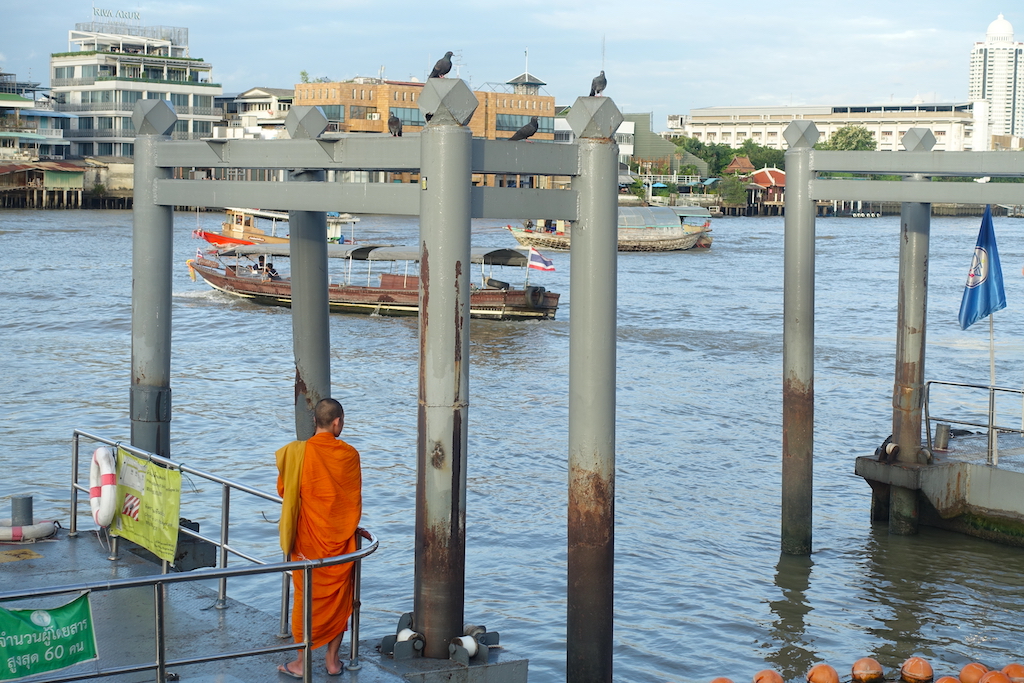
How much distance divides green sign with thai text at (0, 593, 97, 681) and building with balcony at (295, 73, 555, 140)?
9088 cm

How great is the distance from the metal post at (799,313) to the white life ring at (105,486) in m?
5.77

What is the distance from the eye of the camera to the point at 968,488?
11750 mm

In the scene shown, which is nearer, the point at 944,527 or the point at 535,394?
the point at 944,527

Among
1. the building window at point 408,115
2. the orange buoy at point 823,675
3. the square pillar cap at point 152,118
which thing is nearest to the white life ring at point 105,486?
the square pillar cap at point 152,118

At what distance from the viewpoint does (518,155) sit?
7.00m

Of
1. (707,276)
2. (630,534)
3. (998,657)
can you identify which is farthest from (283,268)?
(998,657)

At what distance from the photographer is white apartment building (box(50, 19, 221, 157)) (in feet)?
328

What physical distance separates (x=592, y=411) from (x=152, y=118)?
3.71 metres

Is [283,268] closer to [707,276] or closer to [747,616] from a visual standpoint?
[707,276]

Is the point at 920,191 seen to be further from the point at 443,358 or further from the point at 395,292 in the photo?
the point at 395,292

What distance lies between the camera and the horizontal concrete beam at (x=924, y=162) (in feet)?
31.1

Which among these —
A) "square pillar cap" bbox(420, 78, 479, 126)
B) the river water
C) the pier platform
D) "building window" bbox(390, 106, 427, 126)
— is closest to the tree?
"building window" bbox(390, 106, 427, 126)

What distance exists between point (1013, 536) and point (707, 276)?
41286mm

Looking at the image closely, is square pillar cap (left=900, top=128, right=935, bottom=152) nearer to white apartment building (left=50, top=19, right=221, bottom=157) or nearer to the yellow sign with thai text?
the yellow sign with thai text
